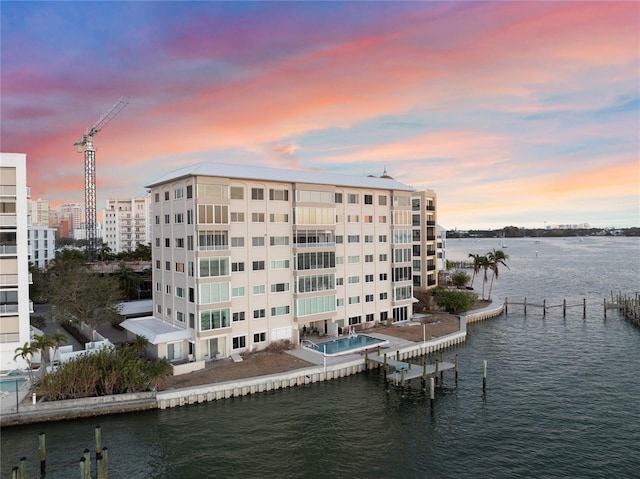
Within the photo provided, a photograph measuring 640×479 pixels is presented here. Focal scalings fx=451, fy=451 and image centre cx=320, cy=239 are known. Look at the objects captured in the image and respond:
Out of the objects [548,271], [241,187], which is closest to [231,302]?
[241,187]

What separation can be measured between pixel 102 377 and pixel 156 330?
36.6 ft

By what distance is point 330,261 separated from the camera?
189ft

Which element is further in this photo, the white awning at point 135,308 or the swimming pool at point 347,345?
the white awning at point 135,308

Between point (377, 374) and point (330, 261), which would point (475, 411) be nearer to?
point (377, 374)

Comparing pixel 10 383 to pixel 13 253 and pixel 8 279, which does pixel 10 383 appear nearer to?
pixel 8 279

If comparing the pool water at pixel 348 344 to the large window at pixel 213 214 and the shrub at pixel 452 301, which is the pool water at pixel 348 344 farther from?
the shrub at pixel 452 301

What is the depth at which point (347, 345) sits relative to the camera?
2062 inches

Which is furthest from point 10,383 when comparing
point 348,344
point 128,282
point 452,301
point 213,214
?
point 452,301

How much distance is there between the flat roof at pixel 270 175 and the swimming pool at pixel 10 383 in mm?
24301

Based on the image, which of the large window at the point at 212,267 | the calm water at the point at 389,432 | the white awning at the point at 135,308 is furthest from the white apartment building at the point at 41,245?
the calm water at the point at 389,432

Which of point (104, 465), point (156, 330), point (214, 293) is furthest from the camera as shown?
point (156, 330)

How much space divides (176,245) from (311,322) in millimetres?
19942

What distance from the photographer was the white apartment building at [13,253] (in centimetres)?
4547

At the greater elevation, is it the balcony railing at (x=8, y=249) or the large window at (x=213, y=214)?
the large window at (x=213, y=214)
